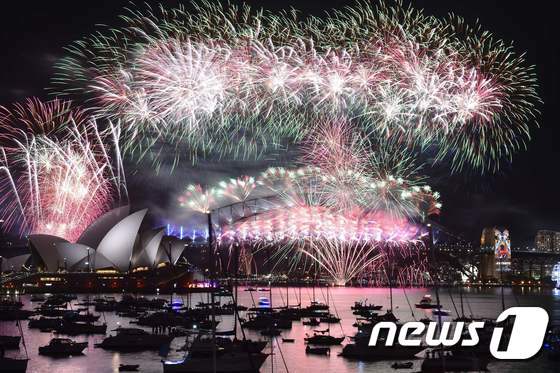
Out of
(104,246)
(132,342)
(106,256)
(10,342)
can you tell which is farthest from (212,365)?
(106,256)

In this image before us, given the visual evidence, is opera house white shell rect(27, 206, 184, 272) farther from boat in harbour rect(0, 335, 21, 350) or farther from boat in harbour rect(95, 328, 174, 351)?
boat in harbour rect(0, 335, 21, 350)

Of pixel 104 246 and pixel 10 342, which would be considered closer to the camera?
pixel 10 342

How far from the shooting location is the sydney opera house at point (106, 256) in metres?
128

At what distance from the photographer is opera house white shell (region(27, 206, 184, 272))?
127750mm

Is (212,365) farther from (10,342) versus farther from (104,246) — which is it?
(104,246)

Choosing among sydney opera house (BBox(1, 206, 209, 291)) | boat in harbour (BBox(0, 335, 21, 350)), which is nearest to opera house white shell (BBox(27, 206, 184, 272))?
sydney opera house (BBox(1, 206, 209, 291))

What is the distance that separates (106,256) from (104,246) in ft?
7.73

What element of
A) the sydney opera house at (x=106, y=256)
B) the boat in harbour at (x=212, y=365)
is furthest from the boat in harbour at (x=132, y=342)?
the sydney opera house at (x=106, y=256)

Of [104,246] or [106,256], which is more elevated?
[104,246]

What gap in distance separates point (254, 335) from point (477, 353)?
84.5 ft

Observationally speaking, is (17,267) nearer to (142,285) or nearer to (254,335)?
(142,285)

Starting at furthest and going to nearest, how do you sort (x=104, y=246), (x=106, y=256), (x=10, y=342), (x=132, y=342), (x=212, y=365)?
1. (x=106, y=256)
2. (x=104, y=246)
3. (x=132, y=342)
4. (x=10, y=342)
5. (x=212, y=365)

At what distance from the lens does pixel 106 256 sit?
132 metres

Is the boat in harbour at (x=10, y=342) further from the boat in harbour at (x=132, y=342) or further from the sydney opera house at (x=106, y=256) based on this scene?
the sydney opera house at (x=106, y=256)
